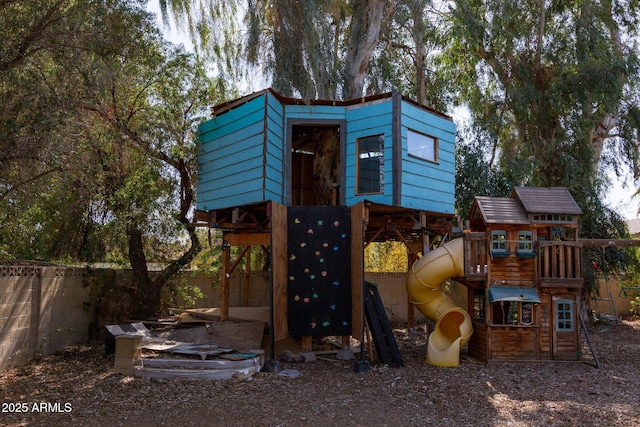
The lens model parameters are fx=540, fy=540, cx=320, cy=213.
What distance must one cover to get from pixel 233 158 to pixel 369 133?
3119mm

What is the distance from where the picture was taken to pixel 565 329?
1108 centimetres

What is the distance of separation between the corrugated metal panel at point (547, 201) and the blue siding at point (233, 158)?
5516 mm

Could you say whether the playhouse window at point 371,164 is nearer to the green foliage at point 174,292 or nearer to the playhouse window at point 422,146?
the playhouse window at point 422,146

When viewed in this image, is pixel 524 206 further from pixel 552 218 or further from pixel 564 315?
pixel 564 315

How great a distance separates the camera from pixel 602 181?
19609 millimetres

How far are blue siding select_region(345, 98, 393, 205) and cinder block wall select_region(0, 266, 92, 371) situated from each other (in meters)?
6.61

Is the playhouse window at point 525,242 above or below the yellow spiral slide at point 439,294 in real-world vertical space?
above

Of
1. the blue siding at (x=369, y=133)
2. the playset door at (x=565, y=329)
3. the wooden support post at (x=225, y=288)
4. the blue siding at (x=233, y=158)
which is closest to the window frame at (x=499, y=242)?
the playset door at (x=565, y=329)

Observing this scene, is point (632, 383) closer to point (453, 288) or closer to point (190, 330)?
point (190, 330)

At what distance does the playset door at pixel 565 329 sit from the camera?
36.1 ft

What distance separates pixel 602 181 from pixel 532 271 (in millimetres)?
10608

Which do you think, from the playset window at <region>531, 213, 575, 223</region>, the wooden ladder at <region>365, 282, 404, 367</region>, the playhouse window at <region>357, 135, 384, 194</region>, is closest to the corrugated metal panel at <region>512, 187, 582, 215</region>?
the playset window at <region>531, 213, 575, 223</region>

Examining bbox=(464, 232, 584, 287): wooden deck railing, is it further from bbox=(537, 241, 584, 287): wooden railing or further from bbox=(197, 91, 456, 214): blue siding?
bbox=(197, 91, 456, 214): blue siding

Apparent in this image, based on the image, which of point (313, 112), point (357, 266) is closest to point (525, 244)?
point (357, 266)
